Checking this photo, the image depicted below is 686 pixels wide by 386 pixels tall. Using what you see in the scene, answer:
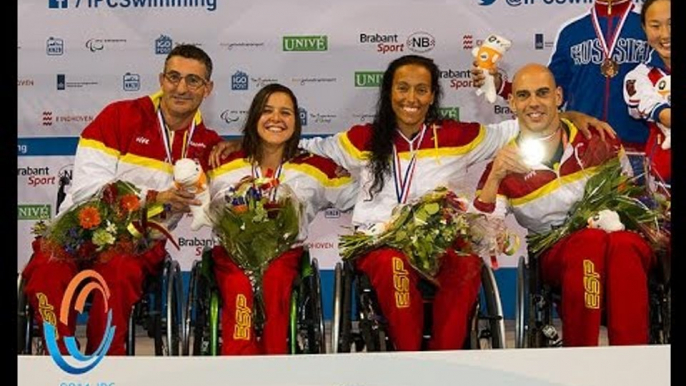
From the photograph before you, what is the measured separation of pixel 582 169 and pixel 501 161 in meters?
0.33

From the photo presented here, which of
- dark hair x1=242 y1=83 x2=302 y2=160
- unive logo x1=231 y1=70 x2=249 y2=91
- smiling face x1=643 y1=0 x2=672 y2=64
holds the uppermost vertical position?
smiling face x1=643 y1=0 x2=672 y2=64

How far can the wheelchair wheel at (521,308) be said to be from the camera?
425 centimetres

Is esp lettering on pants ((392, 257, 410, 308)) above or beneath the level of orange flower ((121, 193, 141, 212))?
beneath

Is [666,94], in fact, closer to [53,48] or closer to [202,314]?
[202,314]

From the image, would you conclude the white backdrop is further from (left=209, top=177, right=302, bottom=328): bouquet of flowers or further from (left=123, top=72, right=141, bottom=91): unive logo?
(left=209, top=177, right=302, bottom=328): bouquet of flowers

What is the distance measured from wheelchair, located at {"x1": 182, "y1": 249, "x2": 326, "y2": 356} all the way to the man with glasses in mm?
219

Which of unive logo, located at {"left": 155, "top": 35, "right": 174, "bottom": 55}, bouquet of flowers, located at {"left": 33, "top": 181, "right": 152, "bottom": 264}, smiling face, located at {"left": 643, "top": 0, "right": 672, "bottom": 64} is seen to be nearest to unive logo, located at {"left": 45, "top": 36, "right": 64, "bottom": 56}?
unive logo, located at {"left": 155, "top": 35, "right": 174, "bottom": 55}

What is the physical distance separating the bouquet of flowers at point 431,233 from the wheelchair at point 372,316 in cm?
8

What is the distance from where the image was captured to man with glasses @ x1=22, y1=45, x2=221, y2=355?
14.4 feet

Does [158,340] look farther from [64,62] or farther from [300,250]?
[64,62]

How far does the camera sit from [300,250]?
4410 mm

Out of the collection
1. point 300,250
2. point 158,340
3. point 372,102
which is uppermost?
point 372,102

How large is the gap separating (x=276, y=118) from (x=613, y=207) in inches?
55.2

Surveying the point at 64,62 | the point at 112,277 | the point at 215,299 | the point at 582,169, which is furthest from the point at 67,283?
the point at 582,169
